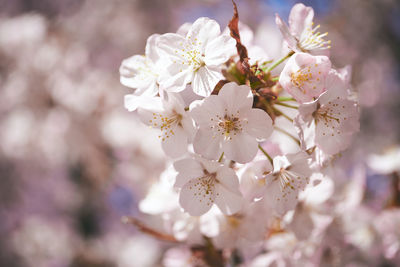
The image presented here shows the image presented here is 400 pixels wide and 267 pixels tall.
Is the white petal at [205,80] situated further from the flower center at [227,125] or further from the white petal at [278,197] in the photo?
the white petal at [278,197]

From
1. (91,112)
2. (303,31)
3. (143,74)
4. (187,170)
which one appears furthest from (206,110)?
(91,112)

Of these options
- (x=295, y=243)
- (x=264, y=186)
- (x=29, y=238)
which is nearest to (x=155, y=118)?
(x=264, y=186)

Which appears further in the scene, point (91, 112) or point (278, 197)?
point (91, 112)

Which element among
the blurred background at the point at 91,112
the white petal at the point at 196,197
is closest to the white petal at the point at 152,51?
the white petal at the point at 196,197

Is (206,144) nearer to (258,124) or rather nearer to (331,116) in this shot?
(258,124)

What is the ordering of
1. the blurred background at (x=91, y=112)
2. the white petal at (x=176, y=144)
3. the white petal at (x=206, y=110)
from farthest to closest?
the blurred background at (x=91, y=112), the white petal at (x=176, y=144), the white petal at (x=206, y=110)

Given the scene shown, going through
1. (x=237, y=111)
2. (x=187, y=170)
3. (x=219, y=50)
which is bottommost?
(x=187, y=170)

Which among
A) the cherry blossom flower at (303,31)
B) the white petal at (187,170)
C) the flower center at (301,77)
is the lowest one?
the white petal at (187,170)
